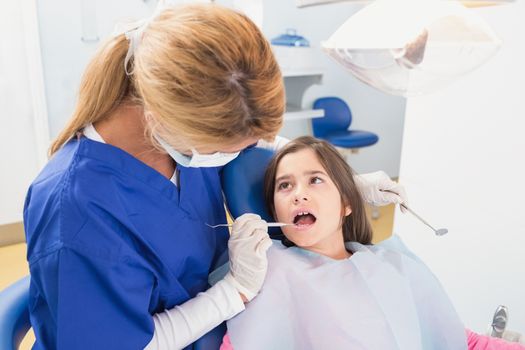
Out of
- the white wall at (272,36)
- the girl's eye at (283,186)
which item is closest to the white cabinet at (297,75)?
the white wall at (272,36)

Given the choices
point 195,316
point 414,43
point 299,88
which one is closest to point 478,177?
point 414,43

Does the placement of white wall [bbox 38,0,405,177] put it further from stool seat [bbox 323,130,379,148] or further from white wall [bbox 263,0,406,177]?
stool seat [bbox 323,130,379,148]

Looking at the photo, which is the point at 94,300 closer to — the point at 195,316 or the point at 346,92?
the point at 195,316

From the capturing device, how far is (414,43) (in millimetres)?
783

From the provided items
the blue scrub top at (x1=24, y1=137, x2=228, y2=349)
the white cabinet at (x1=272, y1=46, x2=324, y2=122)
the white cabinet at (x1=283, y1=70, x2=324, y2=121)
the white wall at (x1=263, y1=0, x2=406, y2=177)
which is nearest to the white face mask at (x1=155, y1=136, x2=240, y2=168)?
the blue scrub top at (x1=24, y1=137, x2=228, y2=349)

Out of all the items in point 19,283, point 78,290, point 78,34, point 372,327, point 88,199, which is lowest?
point 372,327

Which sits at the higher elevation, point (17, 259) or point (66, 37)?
point (66, 37)

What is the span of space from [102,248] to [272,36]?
2827 millimetres

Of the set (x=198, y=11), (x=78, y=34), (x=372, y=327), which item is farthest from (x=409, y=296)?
(x=78, y=34)

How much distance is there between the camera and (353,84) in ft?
12.8

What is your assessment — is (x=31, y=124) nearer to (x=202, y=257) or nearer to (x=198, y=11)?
(x=202, y=257)

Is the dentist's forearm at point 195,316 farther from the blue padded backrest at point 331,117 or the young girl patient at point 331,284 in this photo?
the blue padded backrest at point 331,117

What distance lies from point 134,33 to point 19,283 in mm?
644

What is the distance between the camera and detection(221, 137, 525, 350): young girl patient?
113 cm
